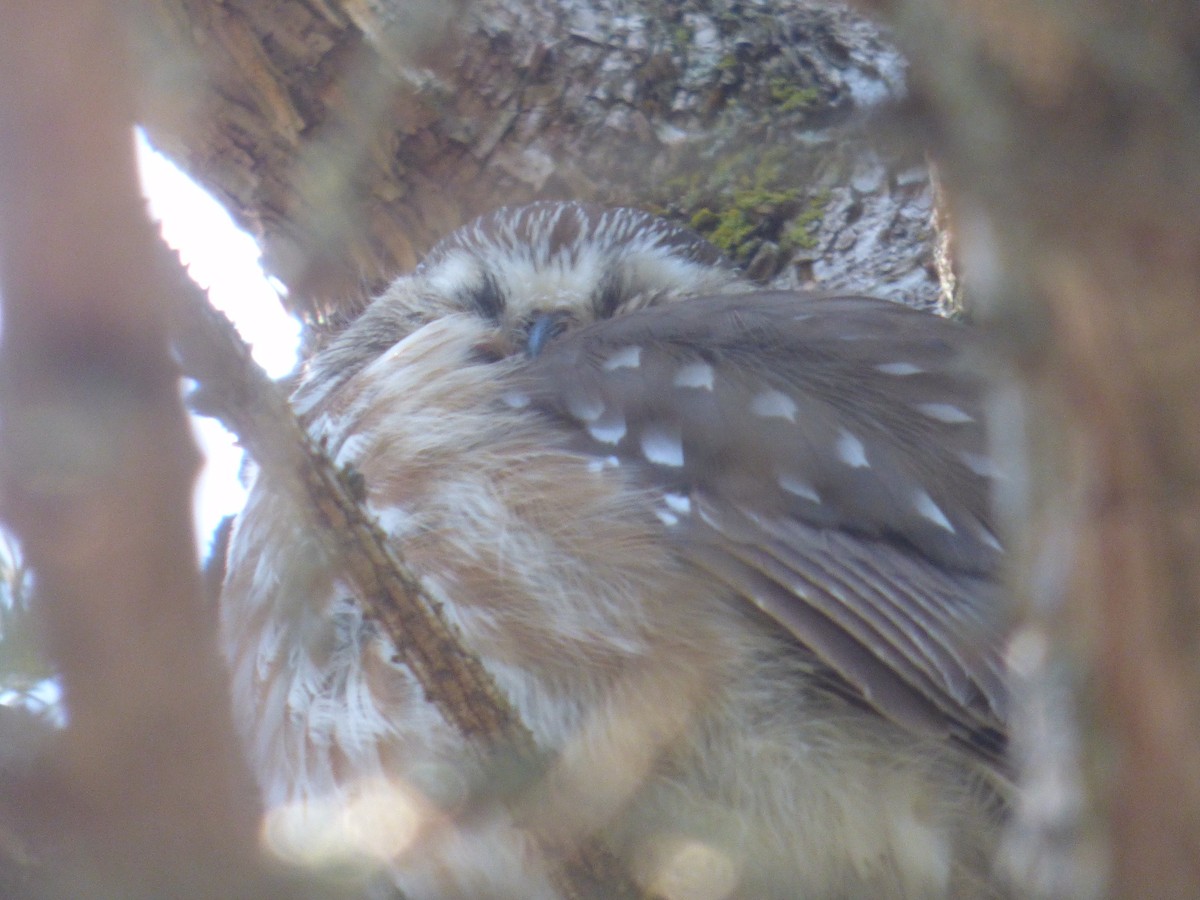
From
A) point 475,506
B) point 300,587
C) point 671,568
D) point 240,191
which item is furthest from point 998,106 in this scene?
point 240,191

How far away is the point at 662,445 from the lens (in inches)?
73.8

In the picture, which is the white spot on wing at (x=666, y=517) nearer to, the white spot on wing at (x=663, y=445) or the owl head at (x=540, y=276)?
the white spot on wing at (x=663, y=445)

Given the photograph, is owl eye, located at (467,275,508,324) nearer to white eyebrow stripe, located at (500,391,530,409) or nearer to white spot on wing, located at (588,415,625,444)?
white eyebrow stripe, located at (500,391,530,409)

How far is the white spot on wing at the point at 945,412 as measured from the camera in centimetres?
198

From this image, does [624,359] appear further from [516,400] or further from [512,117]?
[512,117]

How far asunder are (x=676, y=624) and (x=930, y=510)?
1.36 feet

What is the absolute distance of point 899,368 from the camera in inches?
81.8

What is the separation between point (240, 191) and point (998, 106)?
2.38 meters

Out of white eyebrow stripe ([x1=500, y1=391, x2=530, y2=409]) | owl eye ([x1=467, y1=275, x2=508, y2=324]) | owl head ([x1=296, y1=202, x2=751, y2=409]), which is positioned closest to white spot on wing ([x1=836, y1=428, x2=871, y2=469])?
white eyebrow stripe ([x1=500, y1=391, x2=530, y2=409])

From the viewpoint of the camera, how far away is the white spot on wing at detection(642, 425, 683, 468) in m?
1.85

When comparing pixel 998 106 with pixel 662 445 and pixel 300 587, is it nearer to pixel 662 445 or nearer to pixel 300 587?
pixel 300 587

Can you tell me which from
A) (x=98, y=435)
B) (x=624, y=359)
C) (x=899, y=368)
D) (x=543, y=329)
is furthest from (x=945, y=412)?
(x=98, y=435)

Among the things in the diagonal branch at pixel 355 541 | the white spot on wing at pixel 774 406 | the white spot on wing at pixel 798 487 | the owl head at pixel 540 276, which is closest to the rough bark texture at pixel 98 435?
the diagonal branch at pixel 355 541

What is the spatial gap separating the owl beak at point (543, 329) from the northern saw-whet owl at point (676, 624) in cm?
27
